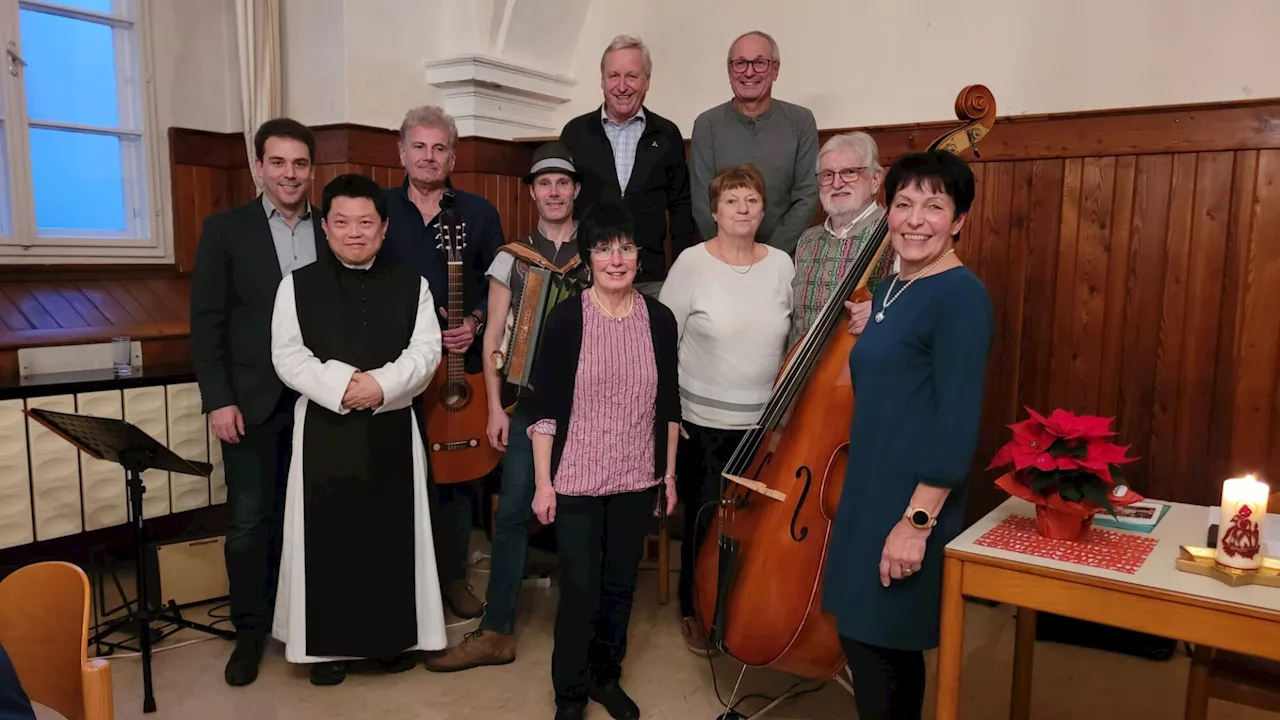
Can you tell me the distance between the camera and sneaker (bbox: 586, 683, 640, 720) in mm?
2248

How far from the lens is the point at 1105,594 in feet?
4.66

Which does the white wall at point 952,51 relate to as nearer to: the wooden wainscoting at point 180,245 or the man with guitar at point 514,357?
the wooden wainscoting at point 180,245

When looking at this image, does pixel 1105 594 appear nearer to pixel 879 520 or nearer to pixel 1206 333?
pixel 879 520

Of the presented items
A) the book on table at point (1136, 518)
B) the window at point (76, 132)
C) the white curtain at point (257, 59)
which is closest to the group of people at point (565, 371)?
the book on table at point (1136, 518)

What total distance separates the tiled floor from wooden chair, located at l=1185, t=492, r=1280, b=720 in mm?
708

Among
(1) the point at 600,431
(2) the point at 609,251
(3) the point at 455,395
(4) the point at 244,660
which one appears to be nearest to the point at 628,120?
(2) the point at 609,251

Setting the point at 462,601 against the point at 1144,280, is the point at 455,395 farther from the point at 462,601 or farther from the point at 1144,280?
the point at 1144,280

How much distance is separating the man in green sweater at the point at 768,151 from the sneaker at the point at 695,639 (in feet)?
3.84

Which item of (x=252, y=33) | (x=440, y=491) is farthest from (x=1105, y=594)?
(x=252, y=33)

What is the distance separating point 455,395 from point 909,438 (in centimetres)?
161

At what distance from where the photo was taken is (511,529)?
2.54m

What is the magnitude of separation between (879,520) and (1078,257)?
178cm

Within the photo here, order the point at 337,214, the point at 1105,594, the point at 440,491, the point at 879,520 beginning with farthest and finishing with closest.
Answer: the point at 440,491, the point at 337,214, the point at 879,520, the point at 1105,594

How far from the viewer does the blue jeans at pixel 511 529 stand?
8.22 feet
